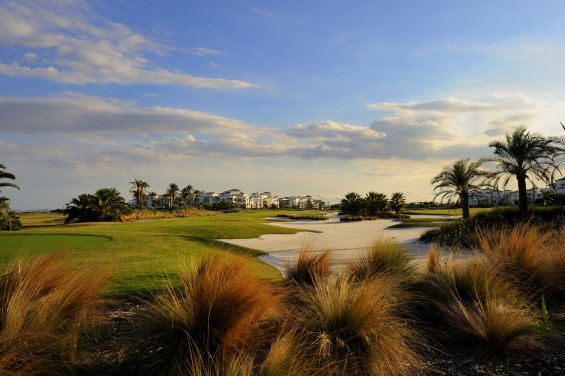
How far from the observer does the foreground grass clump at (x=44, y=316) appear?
11.8ft

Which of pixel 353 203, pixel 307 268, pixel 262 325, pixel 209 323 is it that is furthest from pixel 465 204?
pixel 209 323

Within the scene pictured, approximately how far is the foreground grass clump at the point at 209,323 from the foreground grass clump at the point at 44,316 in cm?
78

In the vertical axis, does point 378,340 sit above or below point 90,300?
below

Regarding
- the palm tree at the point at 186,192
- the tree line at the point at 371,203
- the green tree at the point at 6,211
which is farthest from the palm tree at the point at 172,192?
the green tree at the point at 6,211

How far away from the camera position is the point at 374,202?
187ft

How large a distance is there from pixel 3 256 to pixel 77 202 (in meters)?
28.2

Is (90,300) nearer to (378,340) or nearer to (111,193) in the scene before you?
(378,340)

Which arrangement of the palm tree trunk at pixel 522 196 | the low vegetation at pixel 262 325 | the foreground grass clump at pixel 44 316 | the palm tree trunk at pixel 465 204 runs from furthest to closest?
the palm tree trunk at pixel 465 204 < the palm tree trunk at pixel 522 196 < the low vegetation at pixel 262 325 < the foreground grass clump at pixel 44 316

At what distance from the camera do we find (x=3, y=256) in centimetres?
1185

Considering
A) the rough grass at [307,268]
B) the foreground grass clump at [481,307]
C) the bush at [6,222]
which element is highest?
the bush at [6,222]

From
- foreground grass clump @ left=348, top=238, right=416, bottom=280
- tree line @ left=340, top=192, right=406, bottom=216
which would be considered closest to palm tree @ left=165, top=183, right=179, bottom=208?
tree line @ left=340, top=192, right=406, bottom=216

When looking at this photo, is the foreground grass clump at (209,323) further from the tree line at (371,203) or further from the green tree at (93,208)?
the tree line at (371,203)

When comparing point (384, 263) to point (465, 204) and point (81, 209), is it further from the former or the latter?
point (81, 209)

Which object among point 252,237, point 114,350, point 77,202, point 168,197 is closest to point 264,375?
point 114,350
